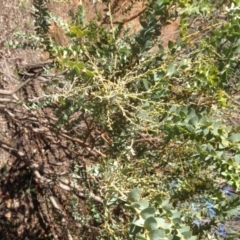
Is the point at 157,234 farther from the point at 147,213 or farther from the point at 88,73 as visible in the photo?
the point at 88,73

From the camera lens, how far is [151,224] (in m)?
1.37

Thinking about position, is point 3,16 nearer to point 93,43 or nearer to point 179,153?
point 93,43

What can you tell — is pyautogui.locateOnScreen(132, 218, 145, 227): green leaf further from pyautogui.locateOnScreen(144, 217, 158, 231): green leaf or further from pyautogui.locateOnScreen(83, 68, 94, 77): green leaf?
pyautogui.locateOnScreen(83, 68, 94, 77): green leaf

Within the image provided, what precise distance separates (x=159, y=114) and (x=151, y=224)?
1.55ft

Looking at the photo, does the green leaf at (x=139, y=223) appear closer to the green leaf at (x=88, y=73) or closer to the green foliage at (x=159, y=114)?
the green foliage at (x=159, y=114)

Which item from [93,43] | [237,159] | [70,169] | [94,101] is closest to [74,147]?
[70,169]

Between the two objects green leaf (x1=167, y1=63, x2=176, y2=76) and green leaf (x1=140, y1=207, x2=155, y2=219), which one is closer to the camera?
green leaf (x1=140, y1=207, x2=155, y2=219)

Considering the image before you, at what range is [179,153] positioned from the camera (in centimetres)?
201

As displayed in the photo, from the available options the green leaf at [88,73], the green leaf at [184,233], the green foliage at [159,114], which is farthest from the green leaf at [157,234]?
the green leaf at [88,73]

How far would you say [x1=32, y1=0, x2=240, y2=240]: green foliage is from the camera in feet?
5.36

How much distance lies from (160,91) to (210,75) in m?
0.22

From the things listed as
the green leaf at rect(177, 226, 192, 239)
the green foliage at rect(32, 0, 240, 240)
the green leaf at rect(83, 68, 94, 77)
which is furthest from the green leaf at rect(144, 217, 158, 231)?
the green leaf at rect(83, 68, 94, 77)

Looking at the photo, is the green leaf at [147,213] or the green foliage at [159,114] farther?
the green foliage at [159,114]

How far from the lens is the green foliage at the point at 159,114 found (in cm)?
163
